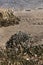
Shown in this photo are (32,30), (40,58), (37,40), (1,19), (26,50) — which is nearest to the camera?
(40,58)

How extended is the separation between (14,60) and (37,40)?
3039mm

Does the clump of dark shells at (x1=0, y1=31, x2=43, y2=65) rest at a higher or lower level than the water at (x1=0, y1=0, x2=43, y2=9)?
higher

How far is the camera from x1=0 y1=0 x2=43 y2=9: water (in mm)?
20672

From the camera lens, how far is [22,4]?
21391mm

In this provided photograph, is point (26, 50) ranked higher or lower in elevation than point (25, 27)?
higher

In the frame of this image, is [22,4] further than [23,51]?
Yes

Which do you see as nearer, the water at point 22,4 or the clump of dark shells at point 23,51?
the clump of dark shells at point 23,51

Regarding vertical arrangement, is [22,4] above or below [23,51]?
below

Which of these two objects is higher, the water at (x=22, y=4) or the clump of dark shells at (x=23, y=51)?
the clump of dark shells at (x=23, y=51)

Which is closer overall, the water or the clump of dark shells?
the clump of dark shells

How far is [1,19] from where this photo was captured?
1565 cm

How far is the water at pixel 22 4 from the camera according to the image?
2067 centimetres

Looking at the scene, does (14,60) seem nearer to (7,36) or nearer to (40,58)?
(40,58)

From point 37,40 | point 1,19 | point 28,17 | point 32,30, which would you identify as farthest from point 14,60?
point 28,17
